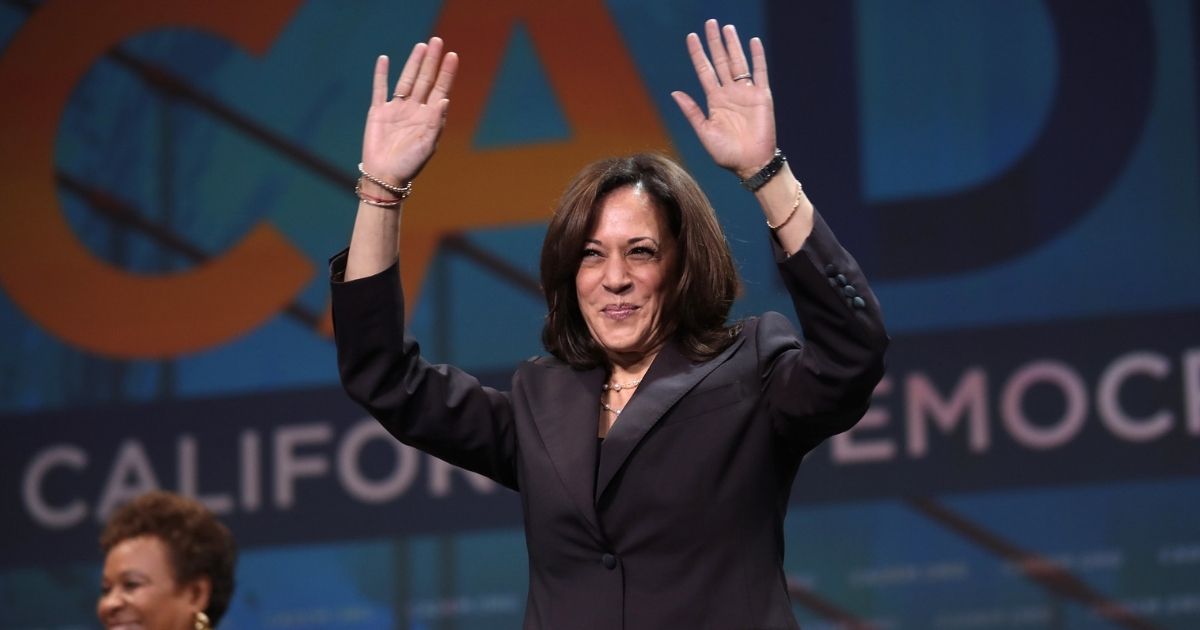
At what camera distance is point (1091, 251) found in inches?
150

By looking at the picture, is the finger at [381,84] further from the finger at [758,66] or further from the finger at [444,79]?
the finger at [758,66]

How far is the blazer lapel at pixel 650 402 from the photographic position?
1889 millimetres

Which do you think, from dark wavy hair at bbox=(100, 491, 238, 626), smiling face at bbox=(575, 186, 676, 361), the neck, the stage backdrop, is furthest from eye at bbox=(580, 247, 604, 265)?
the stage backdrop

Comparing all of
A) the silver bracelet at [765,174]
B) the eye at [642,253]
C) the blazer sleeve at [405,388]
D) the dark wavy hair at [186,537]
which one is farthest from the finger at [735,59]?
the dark wavy hair at [186,537]

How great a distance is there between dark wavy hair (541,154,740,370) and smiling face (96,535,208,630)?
4.96ft

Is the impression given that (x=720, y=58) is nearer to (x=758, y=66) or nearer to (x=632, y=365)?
(x=758, y=66)

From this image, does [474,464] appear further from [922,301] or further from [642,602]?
[922,301]

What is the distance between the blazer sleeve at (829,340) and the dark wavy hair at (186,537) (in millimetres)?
1764

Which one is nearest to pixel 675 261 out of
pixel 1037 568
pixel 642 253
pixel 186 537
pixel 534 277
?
pixel 642 253

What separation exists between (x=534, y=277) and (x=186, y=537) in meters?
1.24

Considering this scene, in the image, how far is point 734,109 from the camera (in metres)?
1.92

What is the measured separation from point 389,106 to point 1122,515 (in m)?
2.32

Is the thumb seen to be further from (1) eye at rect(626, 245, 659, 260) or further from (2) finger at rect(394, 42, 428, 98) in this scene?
(2) finger at rect(394, 42, 428, 98)

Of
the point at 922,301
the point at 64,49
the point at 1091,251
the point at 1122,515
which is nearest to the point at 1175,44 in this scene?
the point at 1091,251
